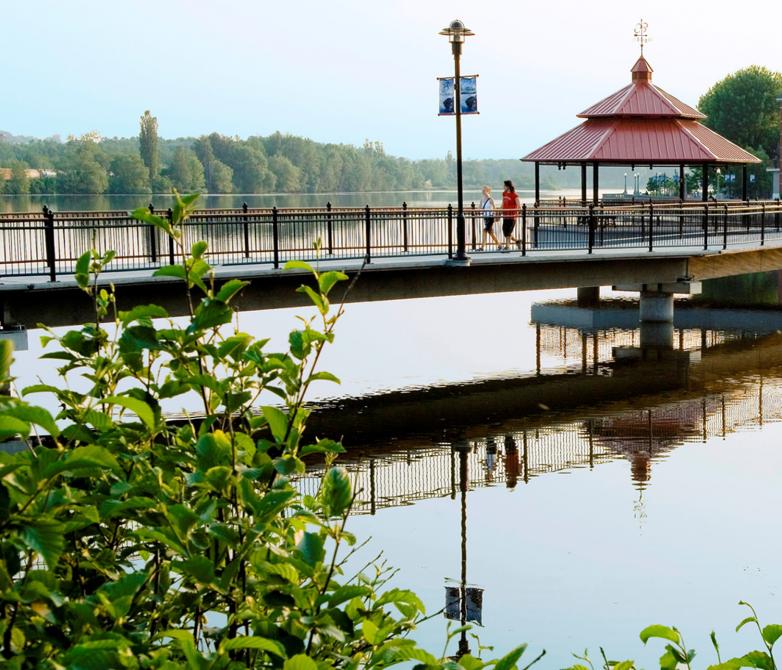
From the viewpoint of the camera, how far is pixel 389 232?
30016 mm

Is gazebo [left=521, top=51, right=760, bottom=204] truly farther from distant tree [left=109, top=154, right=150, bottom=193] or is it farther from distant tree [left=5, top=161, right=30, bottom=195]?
distant tree [left=5, top=161, right=30, bottom=195]

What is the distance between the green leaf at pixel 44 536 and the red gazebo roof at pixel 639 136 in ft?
132

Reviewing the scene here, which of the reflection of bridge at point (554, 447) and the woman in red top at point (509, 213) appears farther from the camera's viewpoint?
the woman in red top at point (509, 213)

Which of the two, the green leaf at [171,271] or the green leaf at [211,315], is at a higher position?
the green leaf at [171,271]

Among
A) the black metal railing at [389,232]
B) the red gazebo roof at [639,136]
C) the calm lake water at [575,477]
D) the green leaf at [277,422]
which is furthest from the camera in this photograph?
the red gazebo roof at [639,136]

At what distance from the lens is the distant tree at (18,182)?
95.6 m

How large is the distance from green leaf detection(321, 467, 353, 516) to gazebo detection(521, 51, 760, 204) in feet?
130

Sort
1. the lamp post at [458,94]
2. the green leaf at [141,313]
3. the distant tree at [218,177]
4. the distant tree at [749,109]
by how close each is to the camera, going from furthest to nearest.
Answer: the distant tree at [218,177], the distant tree at [749,109], the lamp post at [458,94], the green leaf at [141,313]

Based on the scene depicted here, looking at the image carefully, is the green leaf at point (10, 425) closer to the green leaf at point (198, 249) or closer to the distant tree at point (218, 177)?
the green leaf at point (198, 249)

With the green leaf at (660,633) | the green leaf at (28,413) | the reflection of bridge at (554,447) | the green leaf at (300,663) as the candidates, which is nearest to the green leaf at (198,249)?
the green leaf at (28,413)

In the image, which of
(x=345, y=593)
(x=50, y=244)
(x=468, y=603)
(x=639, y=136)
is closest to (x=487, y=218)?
(x=639, y=136)

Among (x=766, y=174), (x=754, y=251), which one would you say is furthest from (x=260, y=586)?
(x=766, y=174)

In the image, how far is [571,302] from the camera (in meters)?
43.3

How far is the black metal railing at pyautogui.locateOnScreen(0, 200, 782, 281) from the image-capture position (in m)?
25.9
